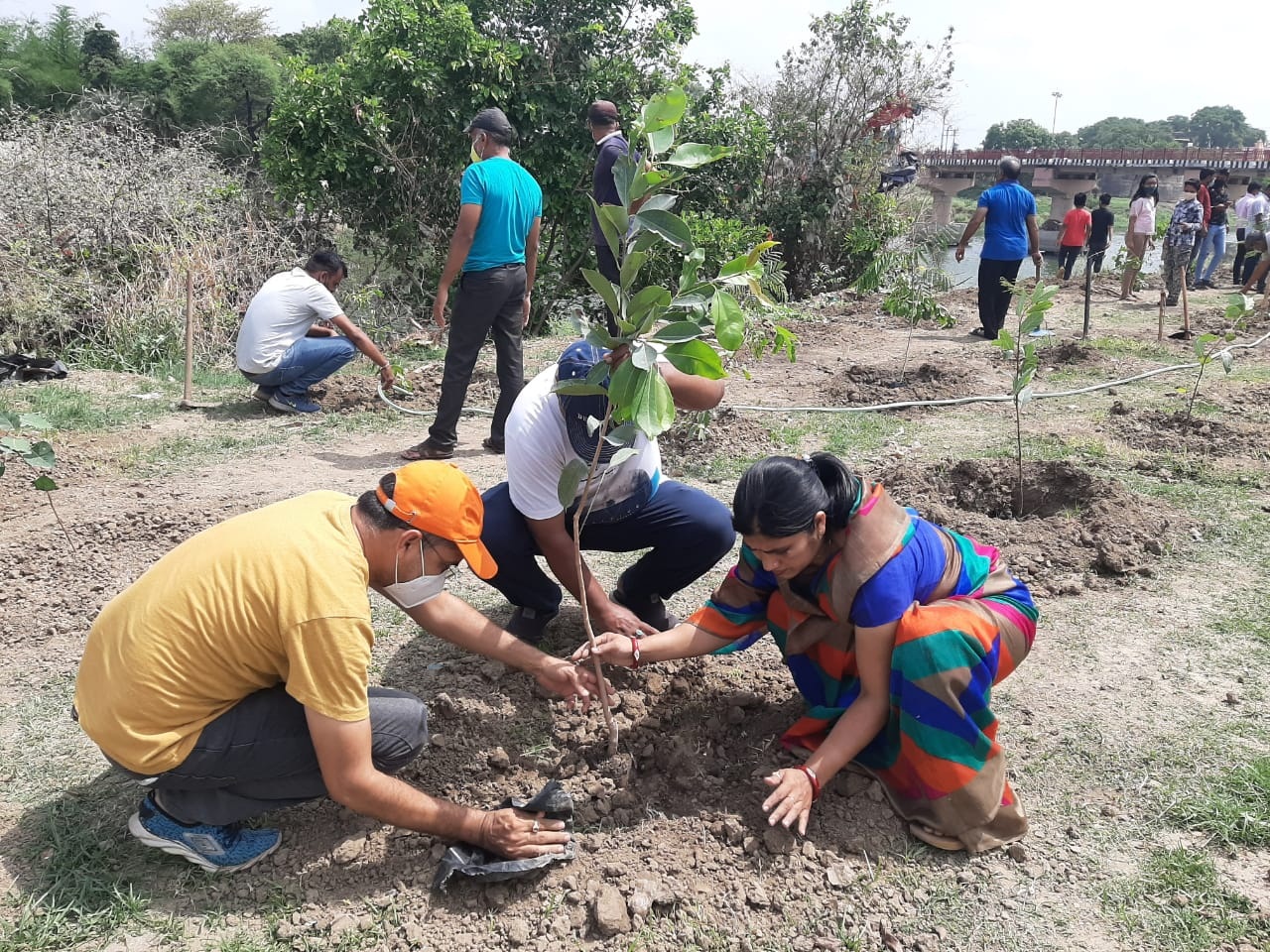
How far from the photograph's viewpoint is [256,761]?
1994mm

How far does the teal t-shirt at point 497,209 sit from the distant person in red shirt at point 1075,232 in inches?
368

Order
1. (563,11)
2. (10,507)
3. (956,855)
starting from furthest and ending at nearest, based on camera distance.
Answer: (563,11)
(10,507)
(956,855)

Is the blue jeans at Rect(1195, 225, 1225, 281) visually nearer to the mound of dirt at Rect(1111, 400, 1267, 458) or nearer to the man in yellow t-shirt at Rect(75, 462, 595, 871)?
the mound of dirt at Rect(1111, 400, 1267, 458)

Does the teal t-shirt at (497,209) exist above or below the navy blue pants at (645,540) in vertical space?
above

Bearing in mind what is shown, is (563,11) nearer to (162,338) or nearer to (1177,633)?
(162,338)

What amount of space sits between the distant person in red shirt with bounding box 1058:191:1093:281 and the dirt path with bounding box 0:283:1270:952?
8562mm

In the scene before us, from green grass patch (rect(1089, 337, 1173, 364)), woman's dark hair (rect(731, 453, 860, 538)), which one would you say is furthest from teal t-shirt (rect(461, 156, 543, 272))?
green grass patch (rect(1089, 337, 1173, 364))

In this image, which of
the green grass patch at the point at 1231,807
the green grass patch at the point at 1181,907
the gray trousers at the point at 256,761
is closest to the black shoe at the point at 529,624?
the gray trousers at the point at 256,761

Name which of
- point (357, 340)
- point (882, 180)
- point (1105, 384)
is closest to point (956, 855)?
point (357, 340)

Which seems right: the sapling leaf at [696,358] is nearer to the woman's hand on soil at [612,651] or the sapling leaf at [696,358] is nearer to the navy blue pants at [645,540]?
the woman's hand on soil at [612,651]

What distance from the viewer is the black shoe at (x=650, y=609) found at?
3.14 metres

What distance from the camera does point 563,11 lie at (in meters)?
9.52

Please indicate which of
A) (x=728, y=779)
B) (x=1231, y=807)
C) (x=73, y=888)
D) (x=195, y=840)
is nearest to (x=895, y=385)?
(x=1231, y=807)

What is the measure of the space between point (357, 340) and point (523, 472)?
12.2 ft
